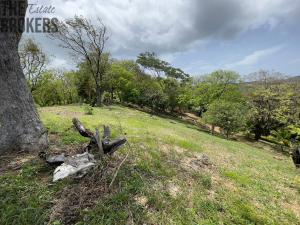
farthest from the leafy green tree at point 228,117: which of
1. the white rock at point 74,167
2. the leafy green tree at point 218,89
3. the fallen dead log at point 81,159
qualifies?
the white rock at point 74,167

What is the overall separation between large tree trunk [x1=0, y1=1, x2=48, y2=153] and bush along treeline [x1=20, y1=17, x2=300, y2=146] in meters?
19.6

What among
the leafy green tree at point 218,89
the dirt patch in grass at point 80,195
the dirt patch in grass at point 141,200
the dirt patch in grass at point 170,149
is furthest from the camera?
the leafy green tree at point 218,89

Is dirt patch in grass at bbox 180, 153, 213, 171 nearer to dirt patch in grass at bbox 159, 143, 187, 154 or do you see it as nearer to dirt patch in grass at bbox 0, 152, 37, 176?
dirt patch in grass at bbox 159, 143, 187, 154

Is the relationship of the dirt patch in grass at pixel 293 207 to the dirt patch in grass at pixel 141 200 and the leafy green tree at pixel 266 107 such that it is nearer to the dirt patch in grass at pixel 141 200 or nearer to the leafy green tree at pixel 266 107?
the dirt patch in grass at pixel 141 200

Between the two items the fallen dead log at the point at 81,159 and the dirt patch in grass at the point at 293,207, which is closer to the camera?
the fallen dead log at the point at 81,159

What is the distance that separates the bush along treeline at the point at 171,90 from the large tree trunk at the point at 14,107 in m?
19.6

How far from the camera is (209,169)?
17.5 ft

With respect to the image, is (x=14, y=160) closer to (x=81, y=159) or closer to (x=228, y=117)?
(x=81, y=159)

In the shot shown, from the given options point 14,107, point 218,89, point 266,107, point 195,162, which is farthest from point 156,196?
point 218,89

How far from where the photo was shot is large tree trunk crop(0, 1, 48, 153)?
4355 mm

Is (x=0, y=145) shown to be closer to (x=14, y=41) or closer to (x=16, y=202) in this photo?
(x=16, y=202)

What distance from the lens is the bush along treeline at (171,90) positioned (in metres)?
23.5

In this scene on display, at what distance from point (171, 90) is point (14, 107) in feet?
116

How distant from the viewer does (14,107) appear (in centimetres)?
443
